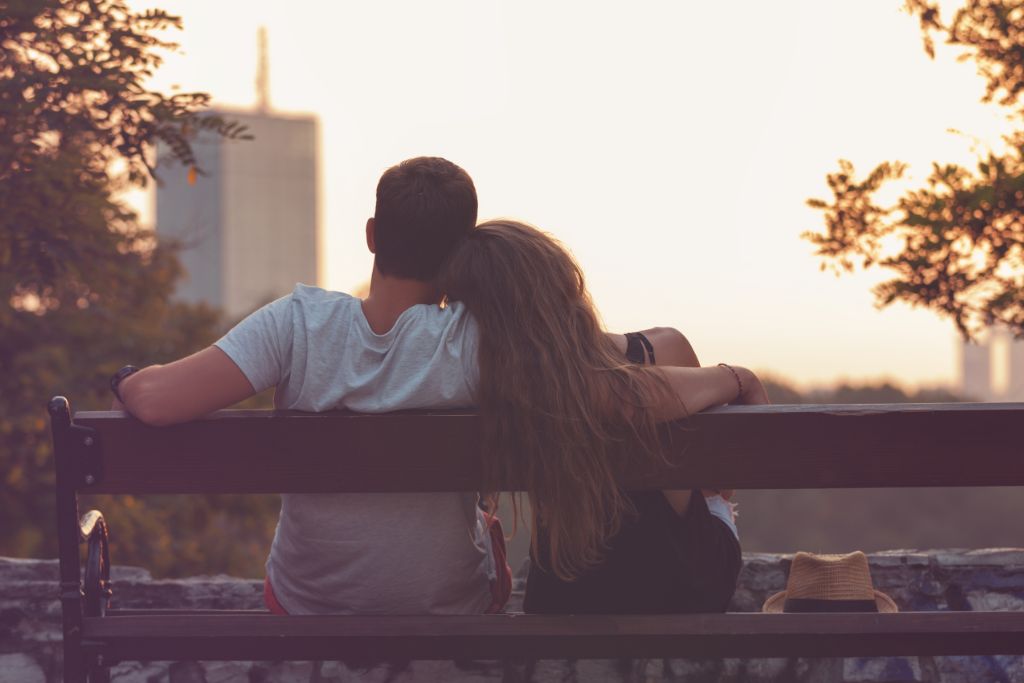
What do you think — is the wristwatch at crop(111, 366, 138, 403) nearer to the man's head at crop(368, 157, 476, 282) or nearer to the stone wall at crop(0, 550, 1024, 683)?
the man's head at crop(368, 157, 476, 282)

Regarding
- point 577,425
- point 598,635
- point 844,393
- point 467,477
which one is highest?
point 577,425

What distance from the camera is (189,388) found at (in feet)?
9.26

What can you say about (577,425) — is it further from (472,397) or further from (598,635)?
(598,635)

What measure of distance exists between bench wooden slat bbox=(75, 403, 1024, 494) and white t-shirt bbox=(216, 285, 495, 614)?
109mm

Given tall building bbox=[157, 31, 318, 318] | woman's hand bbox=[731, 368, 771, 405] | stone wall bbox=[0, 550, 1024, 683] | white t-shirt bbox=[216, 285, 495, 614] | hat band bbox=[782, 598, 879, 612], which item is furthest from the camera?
tall building bbox=[157, 31, 318, 318]

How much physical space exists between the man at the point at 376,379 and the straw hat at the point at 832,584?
0.91m

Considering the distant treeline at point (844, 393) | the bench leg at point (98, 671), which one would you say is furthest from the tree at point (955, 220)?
the distant treeline at point (844, 393)

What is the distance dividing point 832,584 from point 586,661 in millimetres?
749

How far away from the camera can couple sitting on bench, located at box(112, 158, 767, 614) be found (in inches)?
110

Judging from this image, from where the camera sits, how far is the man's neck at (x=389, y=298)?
2.97 metres

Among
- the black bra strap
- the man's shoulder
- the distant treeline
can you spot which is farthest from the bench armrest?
the distant treeline

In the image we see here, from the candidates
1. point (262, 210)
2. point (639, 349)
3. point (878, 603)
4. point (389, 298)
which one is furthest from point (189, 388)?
point (262, 210)

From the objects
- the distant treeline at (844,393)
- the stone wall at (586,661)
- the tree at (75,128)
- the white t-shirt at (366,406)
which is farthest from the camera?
the distant treeline at (844,393)

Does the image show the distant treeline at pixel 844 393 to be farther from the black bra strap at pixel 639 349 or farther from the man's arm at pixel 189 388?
the man's arm at pixel 189 388
